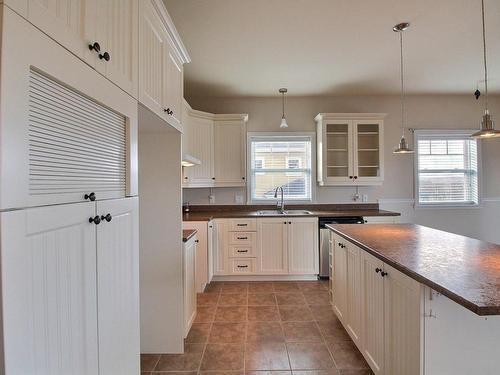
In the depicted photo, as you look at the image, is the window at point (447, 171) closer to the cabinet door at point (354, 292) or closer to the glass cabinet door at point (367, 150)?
the glass cabinet door at point (367, 150)

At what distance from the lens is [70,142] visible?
0.82 meters

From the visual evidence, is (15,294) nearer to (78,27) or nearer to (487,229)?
(78,27)

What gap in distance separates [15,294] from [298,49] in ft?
9.64

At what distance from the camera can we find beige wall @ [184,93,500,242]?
4227 millimetres

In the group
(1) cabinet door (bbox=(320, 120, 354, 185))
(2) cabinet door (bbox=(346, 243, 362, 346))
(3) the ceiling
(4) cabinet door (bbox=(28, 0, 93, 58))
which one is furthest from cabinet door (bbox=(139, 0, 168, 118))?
(1) cabinet door (bbox=(320, 120, 354, 185))

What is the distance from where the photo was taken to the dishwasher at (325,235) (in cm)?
362

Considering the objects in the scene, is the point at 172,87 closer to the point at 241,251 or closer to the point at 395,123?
the point at 241,251

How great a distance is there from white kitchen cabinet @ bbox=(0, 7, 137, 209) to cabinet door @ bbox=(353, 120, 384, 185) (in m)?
3.56

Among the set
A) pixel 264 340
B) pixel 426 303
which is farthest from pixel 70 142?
pixel 264 340

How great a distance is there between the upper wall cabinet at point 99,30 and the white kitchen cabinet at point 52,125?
0.12 feet

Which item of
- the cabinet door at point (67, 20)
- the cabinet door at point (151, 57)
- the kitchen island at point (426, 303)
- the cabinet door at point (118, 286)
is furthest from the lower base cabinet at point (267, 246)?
the cabinet door at point (67, 20)

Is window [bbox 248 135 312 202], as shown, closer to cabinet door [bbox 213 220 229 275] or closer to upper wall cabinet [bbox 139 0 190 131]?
cabinet door [bbox 213 220 229 275]

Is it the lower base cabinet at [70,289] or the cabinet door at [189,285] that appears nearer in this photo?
the lower base cabinet at [70,289]

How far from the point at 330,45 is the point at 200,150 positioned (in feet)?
6.72
